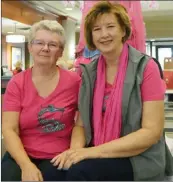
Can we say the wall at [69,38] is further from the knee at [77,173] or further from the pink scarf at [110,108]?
the knee at [77,173]

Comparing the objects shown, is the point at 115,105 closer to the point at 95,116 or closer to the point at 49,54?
the point at 95,116

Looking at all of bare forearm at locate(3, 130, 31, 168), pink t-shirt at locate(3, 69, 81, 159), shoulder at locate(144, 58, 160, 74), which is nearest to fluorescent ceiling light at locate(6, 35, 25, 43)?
pink t-shirt at locate(3, 69, 81, 159)

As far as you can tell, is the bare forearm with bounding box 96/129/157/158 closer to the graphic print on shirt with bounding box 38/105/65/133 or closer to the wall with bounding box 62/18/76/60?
the graphic print on shirt with bounding box 38/105/65/133

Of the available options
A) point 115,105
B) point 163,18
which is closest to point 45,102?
point 115,105

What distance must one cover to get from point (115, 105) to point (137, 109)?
0.08m

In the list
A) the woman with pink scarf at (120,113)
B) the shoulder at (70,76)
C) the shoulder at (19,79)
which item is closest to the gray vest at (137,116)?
the woman with pink scarf at (120,113)

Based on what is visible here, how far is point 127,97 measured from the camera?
3.54 ft

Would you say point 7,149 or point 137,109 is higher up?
point 137,109

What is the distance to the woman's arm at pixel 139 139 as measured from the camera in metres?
1.08

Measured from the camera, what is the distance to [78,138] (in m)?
1.21

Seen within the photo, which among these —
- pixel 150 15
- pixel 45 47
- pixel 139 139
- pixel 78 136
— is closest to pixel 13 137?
pixel 78 136

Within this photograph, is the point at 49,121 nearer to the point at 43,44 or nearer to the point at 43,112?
the point at 43,112

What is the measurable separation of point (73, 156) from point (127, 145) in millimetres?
184

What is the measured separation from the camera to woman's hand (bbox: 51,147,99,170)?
1072 millimetres
